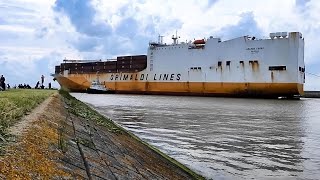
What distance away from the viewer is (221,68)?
61062 mm

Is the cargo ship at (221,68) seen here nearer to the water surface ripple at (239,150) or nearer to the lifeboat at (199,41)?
the lifeboat at (199,41)

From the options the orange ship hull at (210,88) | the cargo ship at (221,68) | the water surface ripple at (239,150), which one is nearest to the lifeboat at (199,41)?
the cargo ship at (221,68)

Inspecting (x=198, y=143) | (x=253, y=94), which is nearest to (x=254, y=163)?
(x=198, y=143)

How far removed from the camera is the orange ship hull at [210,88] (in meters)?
55.8

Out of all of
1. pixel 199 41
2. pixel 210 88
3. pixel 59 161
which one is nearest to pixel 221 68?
pixel 210 88

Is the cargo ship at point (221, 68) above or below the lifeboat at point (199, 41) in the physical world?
below

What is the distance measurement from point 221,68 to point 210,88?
3571 millimetres

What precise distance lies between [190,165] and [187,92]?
184ft

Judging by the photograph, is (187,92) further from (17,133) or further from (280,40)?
(17,133)

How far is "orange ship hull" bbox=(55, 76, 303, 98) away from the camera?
183 ft

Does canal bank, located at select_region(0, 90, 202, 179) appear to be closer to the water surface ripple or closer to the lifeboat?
the water surface ripple

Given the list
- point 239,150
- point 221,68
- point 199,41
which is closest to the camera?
point 239,150

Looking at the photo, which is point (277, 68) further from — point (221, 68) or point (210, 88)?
point (210, 88)

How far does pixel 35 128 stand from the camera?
5965mm
